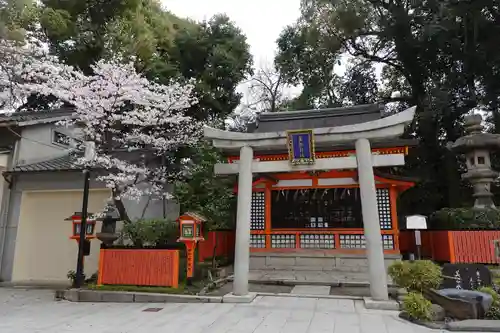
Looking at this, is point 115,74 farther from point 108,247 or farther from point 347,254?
point 347,254

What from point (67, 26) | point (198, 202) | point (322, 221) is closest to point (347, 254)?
point (322, 221)

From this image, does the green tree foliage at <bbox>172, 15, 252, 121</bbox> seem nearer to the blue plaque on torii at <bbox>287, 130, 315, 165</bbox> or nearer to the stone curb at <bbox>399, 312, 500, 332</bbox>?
the blue plaque on torii at <bbox>287, 130, 315, 165</bbox>

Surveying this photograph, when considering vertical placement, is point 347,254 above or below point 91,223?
below

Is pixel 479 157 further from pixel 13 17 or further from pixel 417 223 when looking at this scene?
pixel 13 17

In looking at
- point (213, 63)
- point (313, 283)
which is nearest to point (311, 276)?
point (313, 283)

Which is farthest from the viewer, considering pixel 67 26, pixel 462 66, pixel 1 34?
pixel 462 66

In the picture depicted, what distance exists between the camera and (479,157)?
11.3 meters

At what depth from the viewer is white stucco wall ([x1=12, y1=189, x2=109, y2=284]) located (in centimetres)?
1251

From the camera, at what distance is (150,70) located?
49.4ft

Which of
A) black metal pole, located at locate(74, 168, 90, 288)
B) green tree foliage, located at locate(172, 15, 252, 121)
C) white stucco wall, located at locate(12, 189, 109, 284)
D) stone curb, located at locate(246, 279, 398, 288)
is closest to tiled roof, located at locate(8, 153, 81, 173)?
white stucco wall, located at locate(12, 189, 109, 284)

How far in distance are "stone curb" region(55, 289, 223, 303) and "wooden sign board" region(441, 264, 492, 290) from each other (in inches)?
191

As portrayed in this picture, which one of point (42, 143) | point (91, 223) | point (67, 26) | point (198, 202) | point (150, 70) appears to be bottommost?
point (91, 223)

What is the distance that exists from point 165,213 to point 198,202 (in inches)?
59.4

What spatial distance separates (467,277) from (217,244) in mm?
7628
